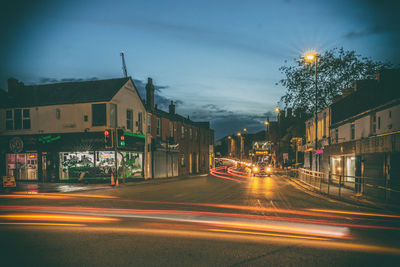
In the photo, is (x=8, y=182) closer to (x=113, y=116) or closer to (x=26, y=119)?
(x=113, y=116)

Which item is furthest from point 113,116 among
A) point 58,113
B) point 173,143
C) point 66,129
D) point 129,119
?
point 173,143

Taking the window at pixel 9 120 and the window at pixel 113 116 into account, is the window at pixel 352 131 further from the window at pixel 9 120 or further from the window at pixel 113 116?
the window at pixel 9 120

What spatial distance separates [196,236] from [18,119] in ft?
85.6

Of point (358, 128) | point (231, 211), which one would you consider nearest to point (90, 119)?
point (231, 211)

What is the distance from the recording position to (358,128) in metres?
22.4

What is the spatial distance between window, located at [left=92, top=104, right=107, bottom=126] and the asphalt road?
14851 mm

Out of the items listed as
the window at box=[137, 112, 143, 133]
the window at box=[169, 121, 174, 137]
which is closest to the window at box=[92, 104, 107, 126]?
the window at box=[137, 112, 143, 133]

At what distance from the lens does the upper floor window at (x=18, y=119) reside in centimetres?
2761

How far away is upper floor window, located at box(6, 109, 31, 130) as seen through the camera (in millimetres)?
27609

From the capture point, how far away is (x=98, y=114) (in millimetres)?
26141

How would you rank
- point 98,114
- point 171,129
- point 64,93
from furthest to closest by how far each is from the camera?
point 171,129 < point 64,93 < point 98,114

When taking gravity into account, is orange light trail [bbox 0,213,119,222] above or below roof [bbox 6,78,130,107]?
below

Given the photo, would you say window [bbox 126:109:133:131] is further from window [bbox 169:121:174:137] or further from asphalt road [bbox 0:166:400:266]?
asphalt road [bbox 0:166:400:266]

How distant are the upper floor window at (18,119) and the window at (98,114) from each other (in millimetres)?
6246
